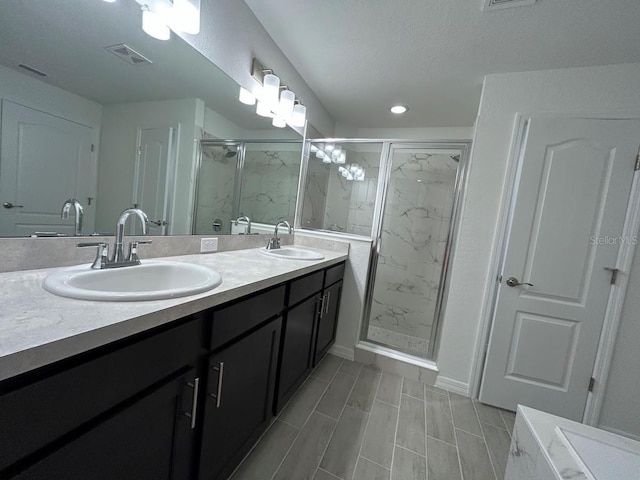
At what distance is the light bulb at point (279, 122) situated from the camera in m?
1.93

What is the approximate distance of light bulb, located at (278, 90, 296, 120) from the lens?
1868mm

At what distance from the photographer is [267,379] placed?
121 centimetres

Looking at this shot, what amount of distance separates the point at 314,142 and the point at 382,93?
716 mm

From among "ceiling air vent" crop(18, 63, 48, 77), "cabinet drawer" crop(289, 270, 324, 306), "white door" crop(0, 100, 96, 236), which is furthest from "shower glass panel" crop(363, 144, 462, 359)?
"ceiling air vent" crop(18, 63, 48, 77)

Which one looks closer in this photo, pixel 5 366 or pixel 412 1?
pixel 5 366

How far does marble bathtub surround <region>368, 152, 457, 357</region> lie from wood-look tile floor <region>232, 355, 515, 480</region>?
535mm

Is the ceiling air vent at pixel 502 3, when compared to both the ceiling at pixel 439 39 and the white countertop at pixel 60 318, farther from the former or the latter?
the white countertop at pixel 60 318

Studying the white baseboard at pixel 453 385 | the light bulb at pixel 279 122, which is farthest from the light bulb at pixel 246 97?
the white baseboard at pixel 453 385

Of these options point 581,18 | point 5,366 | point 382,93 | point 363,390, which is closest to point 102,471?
point 5,366

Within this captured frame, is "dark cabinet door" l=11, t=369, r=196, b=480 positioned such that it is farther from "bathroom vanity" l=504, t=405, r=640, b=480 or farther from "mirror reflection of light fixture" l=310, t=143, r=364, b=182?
"mirror reflection of light fixture" l=310, t=143, r=364, b=182

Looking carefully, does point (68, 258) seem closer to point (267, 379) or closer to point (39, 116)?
point (39, 116)

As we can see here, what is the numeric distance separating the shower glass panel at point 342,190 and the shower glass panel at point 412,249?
9.3 inches

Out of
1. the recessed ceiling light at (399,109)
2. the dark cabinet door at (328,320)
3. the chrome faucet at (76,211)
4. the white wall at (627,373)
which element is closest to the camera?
the chrome faucet at (76,211)

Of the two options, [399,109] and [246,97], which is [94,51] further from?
[399,109]
